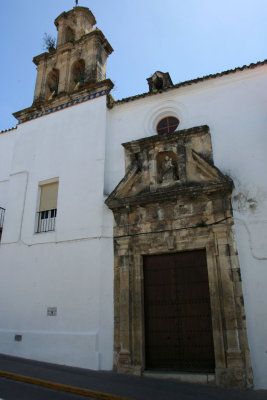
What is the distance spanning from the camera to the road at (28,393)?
4305mm

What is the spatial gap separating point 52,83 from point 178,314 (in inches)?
314

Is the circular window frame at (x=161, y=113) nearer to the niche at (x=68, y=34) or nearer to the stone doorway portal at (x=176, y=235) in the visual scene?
the stone doorway portal at (x=176, y=235)

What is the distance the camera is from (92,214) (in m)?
7.17

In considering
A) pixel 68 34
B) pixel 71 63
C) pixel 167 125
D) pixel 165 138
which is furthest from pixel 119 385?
pixel 68 34

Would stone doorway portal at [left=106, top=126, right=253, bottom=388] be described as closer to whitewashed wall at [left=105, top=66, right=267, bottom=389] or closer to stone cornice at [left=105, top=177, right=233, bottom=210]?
stone cornice at [left=105, top=177, right=233, bottom=210]

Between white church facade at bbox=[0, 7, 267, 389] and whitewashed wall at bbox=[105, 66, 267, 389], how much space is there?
0.02 meters

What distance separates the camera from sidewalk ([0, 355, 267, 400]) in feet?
14.8

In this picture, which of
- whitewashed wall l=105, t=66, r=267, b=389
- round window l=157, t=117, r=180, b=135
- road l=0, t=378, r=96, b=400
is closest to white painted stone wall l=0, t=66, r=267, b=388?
whitewashed wall l=105, t=66, r=267, b=389

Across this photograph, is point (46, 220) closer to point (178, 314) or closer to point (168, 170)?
point (168, 170)

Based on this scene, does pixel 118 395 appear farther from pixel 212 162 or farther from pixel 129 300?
Answer: pixel 212 162

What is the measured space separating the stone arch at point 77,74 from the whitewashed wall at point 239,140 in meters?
1.96

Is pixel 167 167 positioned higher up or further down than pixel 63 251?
higher up

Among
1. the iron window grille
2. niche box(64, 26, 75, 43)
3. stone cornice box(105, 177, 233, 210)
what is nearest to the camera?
stone cornice box(105, 177, 233, 210)

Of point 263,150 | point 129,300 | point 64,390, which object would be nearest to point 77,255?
point 129,300
